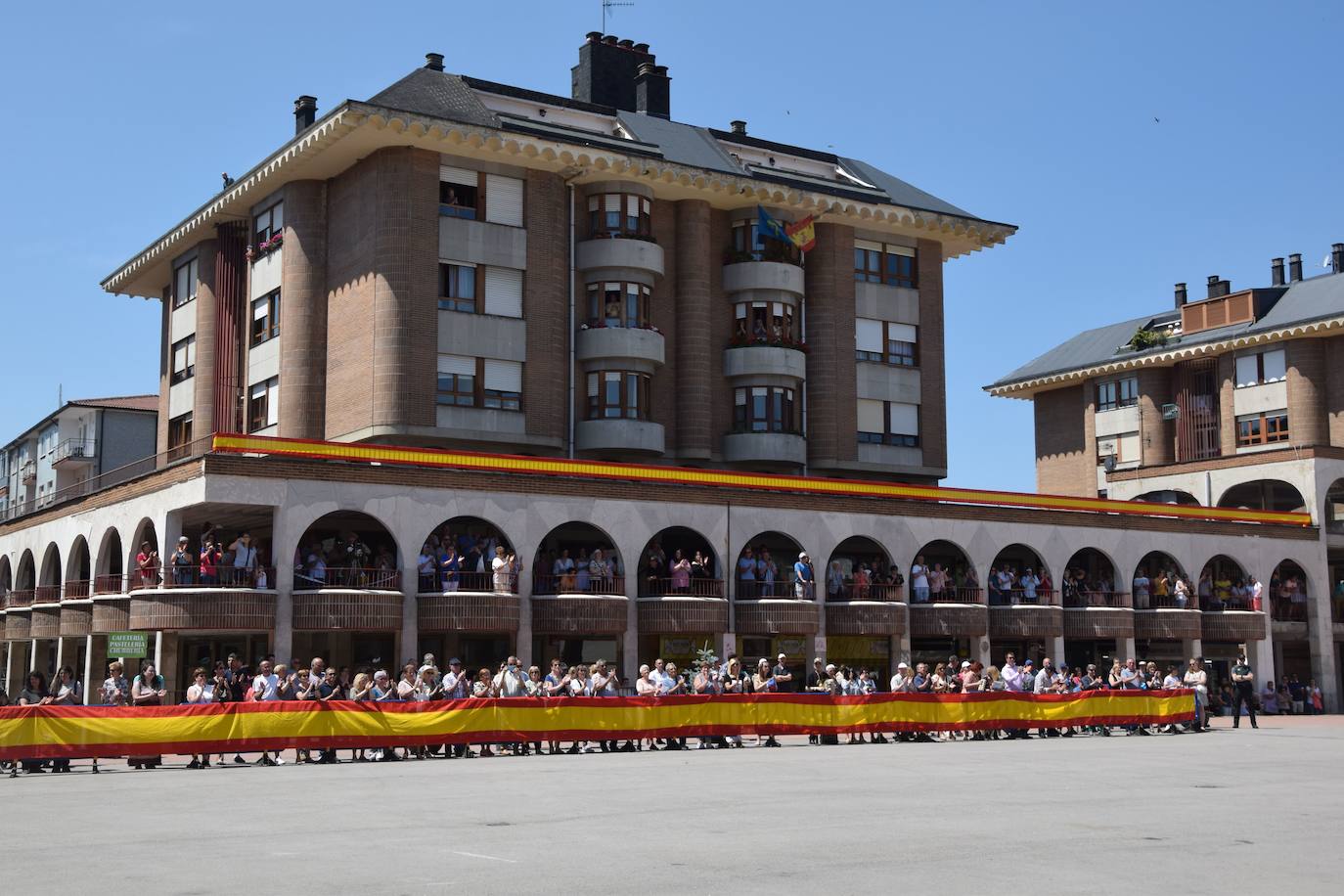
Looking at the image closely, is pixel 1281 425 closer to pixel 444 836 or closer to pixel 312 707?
pixel 312 707

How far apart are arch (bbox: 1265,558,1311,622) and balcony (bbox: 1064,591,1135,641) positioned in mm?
8600

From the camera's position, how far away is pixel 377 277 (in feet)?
154

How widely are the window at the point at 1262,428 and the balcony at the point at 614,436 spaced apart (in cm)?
2930

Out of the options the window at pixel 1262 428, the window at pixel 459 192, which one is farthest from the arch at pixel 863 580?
the window at pixel 1262 428

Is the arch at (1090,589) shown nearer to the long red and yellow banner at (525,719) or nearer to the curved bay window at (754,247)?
the long red and yellow banner at (525,719)

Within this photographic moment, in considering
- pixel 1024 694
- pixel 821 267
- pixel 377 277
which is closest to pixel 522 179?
pixel 377 277

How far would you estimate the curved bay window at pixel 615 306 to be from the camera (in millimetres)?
50844

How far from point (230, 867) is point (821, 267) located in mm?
45348

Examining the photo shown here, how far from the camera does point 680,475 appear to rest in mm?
42719

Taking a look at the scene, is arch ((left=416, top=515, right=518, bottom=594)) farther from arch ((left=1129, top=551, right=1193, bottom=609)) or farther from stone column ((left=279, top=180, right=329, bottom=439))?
arch ((left=1129, top=551, right=1193, bottom=609))

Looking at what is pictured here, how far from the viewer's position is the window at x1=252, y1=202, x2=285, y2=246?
2055 inches

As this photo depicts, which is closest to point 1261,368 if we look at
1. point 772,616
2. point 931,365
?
point 931,365

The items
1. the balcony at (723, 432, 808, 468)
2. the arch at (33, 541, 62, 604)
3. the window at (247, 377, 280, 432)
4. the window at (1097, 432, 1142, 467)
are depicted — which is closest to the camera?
the arch at (33, 541, 62, 604)

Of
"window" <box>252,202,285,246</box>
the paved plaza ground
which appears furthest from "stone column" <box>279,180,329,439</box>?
the paved plaza ground
